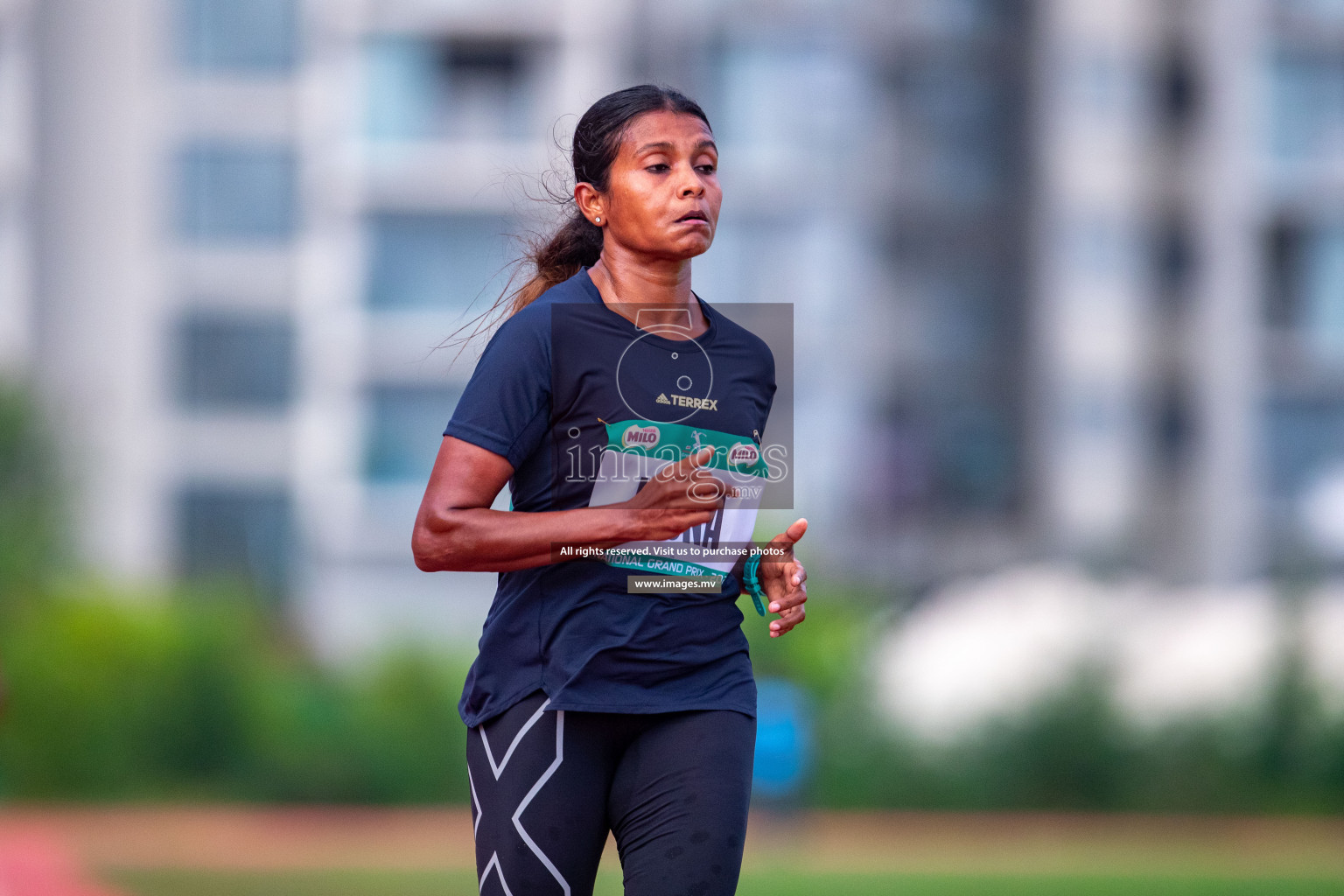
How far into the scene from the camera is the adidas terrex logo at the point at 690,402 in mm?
2971

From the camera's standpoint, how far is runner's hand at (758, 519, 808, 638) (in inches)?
121

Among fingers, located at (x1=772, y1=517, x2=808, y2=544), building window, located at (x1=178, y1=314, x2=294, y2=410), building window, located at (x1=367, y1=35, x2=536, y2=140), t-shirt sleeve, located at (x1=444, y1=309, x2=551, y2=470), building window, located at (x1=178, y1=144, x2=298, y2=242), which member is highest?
building window, located at (x1=367, y1=35, x2=536, y2=140)

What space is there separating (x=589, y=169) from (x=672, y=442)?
1.95ft

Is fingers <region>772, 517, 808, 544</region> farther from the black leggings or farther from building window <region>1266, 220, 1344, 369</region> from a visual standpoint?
building window <region>1266, 220, 1344, 369</region>

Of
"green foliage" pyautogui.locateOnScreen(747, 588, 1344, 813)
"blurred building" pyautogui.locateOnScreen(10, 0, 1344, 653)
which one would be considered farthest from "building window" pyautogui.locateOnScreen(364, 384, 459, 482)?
"green foliage" pyautogui.locateOnScreen(747, 588, 1344, 813)

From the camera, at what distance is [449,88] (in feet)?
99.0

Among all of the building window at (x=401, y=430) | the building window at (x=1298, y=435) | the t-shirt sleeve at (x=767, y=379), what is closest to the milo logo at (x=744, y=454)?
the t-shirt sleeve at (x=767, y=379)

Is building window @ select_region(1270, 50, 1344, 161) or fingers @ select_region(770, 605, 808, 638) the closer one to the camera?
fingers @ select_region(770, 605, 808, 638)

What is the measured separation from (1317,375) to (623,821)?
97.3 feet

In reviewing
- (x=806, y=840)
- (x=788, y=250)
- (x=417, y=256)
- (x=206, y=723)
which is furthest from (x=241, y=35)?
(x=806, y=840)

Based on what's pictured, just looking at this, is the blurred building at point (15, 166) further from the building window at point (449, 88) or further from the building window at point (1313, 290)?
the building window at point (1313, 290)

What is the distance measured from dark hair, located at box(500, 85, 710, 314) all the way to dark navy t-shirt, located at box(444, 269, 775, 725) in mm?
271

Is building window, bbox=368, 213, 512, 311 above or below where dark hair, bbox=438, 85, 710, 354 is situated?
above

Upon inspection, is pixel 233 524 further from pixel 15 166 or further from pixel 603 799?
pixel 603 799
